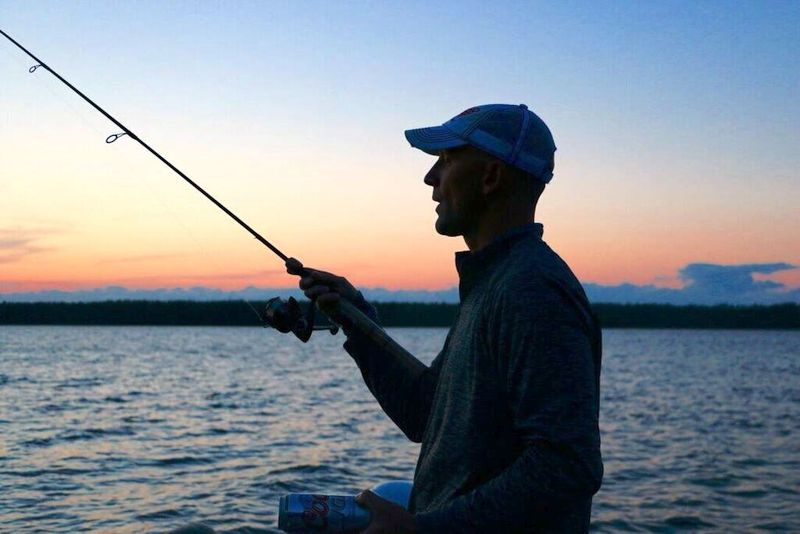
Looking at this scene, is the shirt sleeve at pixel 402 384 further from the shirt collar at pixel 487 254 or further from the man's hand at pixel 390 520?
the man's hand at pixel 390 520

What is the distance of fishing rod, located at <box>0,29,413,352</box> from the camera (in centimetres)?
319

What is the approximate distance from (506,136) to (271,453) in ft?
49.3

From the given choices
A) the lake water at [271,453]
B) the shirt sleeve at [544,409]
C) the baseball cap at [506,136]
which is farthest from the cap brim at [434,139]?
the lake water at [271,453]

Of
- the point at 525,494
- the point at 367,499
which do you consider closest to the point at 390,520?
the point at 367,499

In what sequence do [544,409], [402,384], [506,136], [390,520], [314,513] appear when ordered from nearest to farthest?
1. [544,409]
2. [390,520]
3. [506,136]
4. [314,513]
5. [402,384]

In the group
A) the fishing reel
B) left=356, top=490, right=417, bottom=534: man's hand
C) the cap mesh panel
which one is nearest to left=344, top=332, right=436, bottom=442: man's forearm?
left=356, top=490, right=417, bottom=534: man's hand

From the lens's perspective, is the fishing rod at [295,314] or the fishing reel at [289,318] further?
the fishing reel at [289,318]

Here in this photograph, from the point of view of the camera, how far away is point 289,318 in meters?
4.33

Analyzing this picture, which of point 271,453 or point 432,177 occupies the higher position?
point 432,177

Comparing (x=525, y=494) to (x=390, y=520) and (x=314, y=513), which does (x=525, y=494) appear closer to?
(x=390, y=520)

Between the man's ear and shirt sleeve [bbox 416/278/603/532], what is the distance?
1.24 feet

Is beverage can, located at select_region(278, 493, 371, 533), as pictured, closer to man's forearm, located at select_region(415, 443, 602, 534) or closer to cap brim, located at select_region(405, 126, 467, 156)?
man's forearm, located at select_region(415, 443, 602, 534)

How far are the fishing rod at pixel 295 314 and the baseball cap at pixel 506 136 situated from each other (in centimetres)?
98

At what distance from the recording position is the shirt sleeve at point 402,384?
2.88 m
